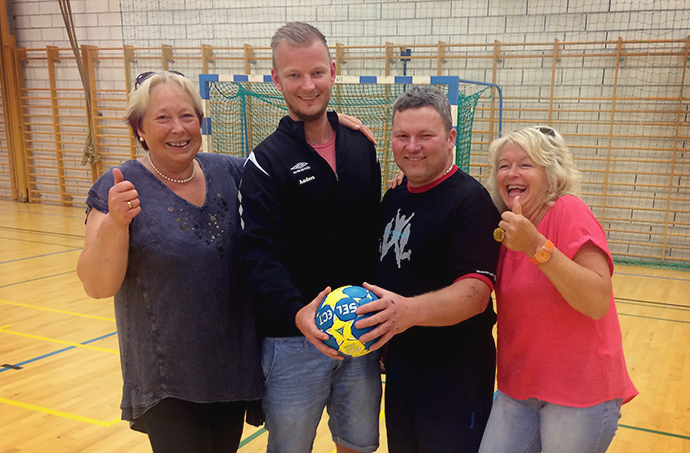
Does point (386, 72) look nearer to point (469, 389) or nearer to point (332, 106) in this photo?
point (332, 106)

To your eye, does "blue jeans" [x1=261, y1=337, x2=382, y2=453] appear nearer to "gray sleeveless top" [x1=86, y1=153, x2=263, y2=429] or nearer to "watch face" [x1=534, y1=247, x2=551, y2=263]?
"gray sleeveless top" [x1=86, y1=153, x2=263, y2=429]

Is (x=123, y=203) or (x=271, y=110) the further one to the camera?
(x=271, y=110)

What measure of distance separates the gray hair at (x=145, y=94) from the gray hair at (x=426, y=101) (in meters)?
0.79

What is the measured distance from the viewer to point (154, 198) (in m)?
1.91

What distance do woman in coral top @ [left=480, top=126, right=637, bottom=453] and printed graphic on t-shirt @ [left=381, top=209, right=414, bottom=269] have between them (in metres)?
0.35

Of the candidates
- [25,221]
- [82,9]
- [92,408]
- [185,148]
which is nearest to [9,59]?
[82,9]

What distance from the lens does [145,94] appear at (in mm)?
1901

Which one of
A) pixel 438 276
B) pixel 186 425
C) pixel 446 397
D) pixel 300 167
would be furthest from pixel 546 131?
pixel 186 425

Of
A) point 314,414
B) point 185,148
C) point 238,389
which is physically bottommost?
point 314,414

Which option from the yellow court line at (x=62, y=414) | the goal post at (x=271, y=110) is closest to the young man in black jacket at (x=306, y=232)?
the yellow court line at (x=62, y=414)

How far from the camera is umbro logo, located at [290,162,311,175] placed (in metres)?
2.01

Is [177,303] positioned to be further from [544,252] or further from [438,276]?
[544,252]

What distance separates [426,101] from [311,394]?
1188mm

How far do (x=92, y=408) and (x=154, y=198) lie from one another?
266 centimetres
